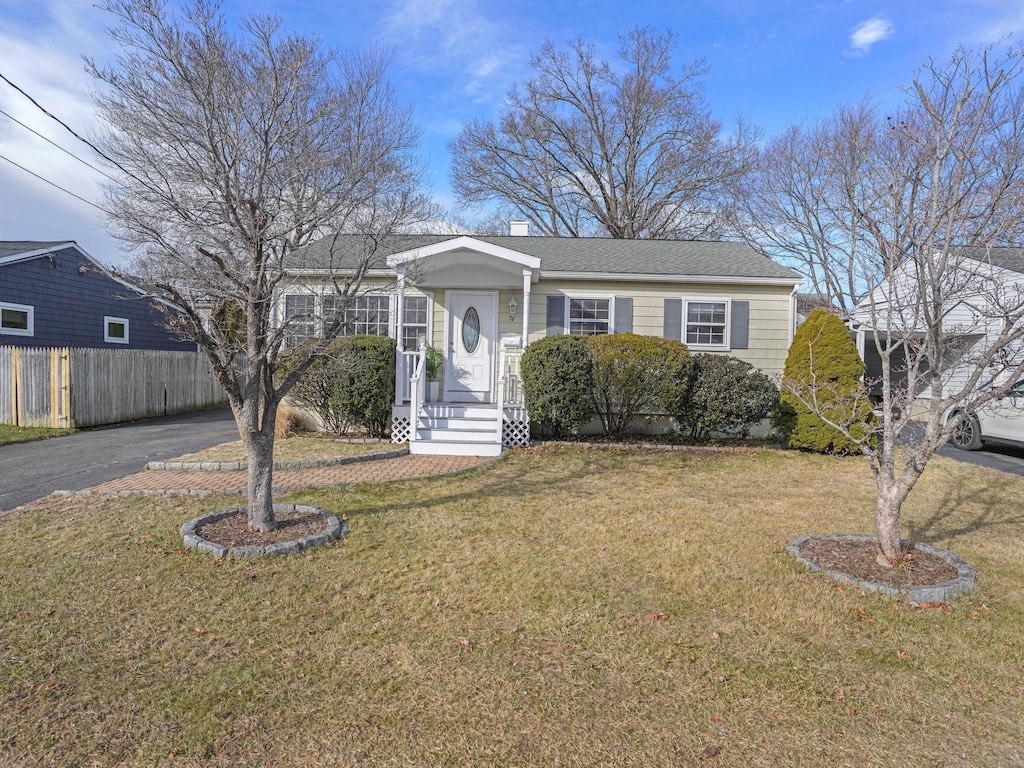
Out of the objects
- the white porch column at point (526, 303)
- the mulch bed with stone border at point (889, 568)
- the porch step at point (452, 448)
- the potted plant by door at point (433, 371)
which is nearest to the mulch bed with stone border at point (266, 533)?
the porch step at point (452, 448)

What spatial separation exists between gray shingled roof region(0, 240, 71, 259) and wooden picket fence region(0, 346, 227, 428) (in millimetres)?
2723

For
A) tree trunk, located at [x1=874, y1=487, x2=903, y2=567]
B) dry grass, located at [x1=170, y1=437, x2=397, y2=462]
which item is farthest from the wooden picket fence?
tree trunk, located at [x1=874, y1=487, x2=903, y2=567]

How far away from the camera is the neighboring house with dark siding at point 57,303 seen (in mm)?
12844

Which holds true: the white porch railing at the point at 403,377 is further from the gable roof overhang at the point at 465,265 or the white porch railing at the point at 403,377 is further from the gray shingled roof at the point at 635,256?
the gray shingled roof at the point at 635,256

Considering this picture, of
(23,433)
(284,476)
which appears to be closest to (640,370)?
(284,476)

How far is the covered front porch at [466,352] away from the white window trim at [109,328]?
10.3 meters

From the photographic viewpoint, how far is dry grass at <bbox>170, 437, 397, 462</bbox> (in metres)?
7.81

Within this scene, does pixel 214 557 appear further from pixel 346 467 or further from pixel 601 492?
pixel 601 492

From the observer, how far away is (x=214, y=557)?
4.23 metres

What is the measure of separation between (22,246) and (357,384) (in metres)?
11.3

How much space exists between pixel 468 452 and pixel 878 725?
6693 millimetres

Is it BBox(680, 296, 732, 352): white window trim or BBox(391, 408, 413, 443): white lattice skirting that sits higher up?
BBox(680, 296, 732, 352): white window trim

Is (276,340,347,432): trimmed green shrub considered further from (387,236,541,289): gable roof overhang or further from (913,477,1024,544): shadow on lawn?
(913,477,1024,544): shadow on lawn

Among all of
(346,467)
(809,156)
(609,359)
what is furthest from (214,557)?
(809,156)
